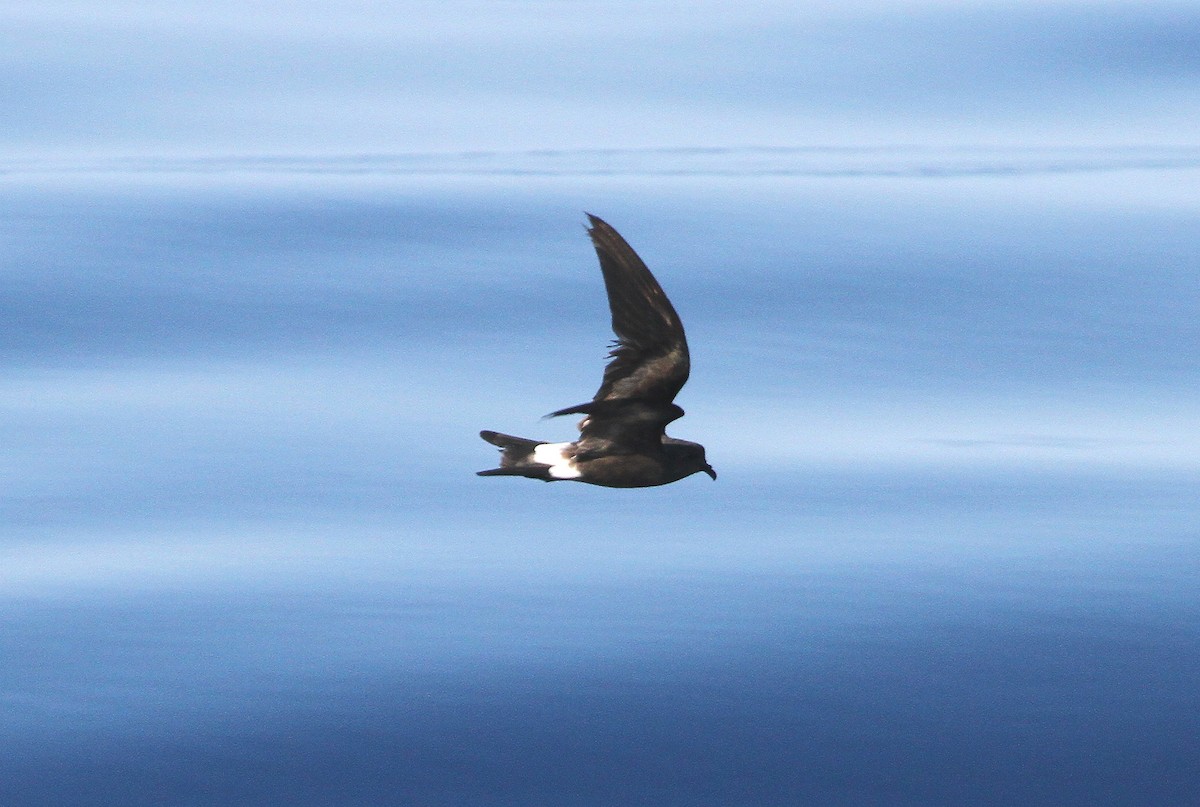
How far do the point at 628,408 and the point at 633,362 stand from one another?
34cm

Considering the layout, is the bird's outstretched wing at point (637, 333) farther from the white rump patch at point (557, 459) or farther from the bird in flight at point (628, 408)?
the white rump patch at point (557, 459)

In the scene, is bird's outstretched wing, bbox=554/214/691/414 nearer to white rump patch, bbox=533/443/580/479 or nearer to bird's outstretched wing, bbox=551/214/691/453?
bird's outstretched wing, bbox=551/214/691/453

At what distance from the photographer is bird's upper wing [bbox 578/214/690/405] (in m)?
8.46

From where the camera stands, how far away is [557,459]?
9547 mm

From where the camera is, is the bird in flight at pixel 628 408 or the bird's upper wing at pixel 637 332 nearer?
the bird's upper wing at pixel 637 332

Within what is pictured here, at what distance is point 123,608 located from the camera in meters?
11.7

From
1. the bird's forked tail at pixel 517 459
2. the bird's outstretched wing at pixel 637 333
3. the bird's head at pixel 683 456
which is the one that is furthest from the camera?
the bird's head at pixel 683 456

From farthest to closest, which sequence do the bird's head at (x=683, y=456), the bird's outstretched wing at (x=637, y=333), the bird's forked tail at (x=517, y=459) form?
the bird's head at (x=683, y=456)
the bird's forked tail at (x=517, y=459)
the bird's outstretched wing at (x=637, y=333)

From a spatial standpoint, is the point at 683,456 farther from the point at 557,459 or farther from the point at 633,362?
the point at 633,362

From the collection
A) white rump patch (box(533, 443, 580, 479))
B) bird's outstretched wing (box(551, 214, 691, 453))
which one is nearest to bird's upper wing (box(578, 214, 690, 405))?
bird's outstretched wing (box(551, 214, 691, 453))

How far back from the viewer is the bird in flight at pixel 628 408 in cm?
857

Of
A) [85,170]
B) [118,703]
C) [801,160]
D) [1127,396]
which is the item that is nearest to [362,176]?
[85,170]

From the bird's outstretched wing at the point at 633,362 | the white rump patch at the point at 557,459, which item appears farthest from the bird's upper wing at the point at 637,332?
the white rump patch at the point at 557,459

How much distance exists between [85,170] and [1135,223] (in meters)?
12.5
